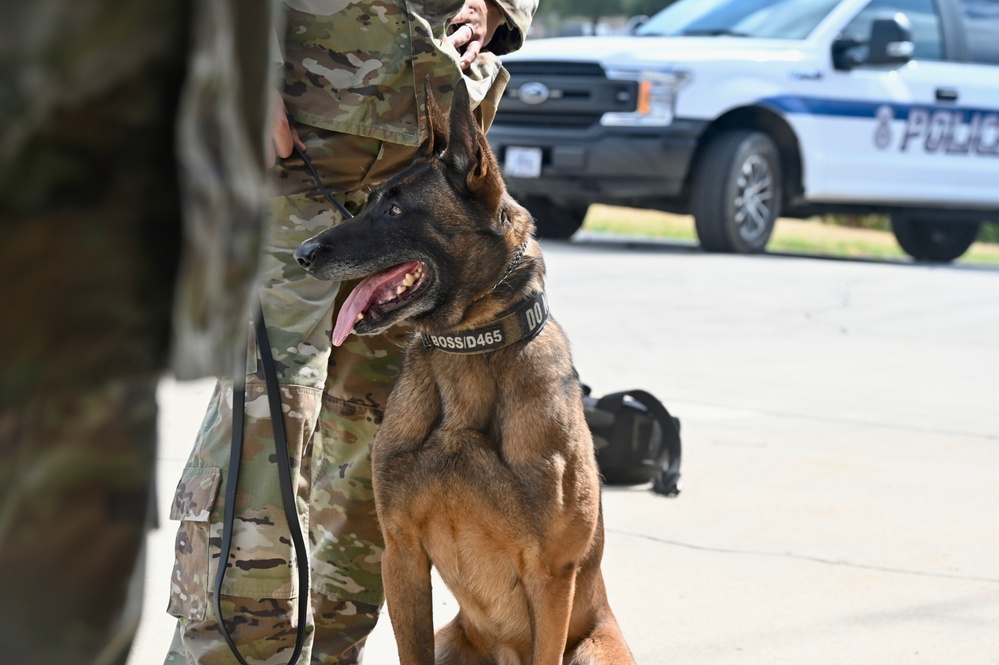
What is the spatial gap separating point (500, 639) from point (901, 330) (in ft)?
18.2

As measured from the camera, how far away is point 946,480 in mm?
4973

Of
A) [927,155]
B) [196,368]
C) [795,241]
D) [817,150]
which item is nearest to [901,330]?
[817,150]

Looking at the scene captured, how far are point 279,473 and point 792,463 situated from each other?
9.96ft

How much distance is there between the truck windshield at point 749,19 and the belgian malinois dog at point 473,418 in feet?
26.0

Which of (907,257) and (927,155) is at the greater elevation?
(927,155)

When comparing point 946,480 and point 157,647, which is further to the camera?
point 946,480

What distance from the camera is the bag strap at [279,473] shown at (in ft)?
8.48

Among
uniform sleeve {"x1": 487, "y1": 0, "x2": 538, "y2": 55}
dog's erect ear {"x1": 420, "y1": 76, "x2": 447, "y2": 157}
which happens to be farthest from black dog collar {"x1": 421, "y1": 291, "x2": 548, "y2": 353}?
uniform sleeve {"x1": 487, "y1": 0, "x2": 538, "y2": 55}

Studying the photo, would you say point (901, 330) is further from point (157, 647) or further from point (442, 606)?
point (157, 647)

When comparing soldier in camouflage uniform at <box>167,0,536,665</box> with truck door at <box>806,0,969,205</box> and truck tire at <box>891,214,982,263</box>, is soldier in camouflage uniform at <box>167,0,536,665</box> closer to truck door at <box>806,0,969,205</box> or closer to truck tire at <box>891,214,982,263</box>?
truck door at <box>806,0,969,205</box>

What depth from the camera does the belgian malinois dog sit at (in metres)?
2.71

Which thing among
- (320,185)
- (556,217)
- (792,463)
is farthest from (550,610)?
(556,217)

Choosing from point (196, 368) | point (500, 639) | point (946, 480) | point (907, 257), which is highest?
point (196, 368)

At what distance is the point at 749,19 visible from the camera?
10523 millimetres
